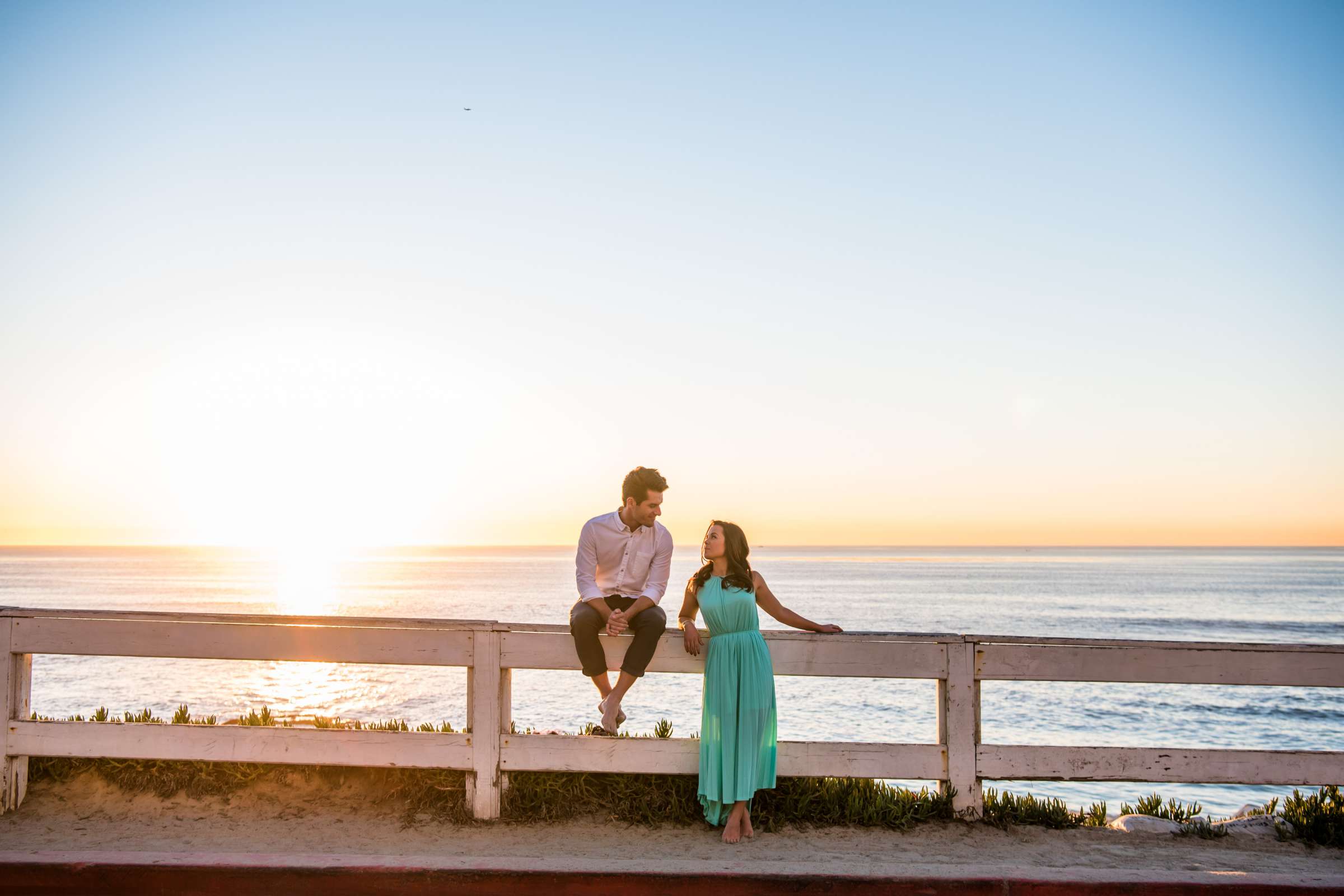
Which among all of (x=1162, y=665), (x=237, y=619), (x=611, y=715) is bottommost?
(x=611, y=715)

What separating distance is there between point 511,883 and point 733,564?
7.08 ft

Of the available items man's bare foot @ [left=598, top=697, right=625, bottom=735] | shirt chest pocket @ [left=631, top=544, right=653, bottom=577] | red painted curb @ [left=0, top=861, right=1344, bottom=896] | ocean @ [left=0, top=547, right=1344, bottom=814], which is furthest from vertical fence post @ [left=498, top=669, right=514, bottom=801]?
ocean @ [left=0, top=547, right=1344, bottom=814]

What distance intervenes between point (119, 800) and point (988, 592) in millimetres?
68502

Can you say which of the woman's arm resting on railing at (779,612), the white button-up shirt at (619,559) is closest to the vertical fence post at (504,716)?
the white button-up shirt at (619,559)

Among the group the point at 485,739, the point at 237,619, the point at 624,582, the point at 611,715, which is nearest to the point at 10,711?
the point at 237,619

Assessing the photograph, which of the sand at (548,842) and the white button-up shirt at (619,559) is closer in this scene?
the sand at (548,842)

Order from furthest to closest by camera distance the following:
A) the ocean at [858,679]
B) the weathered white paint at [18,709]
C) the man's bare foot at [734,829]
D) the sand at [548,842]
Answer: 1. the ocean at [858,679]
2. the weathered white paint at [18,709]
3. the man's bare foot at [734,829]
4. the sand at [548,842]

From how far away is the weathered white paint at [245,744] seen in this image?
5.61 metres

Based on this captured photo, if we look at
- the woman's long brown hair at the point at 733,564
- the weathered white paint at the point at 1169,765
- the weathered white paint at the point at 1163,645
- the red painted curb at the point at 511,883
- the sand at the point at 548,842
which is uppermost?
the woman's long brown hair at the point at 733,564

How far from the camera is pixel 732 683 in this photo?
5547mm

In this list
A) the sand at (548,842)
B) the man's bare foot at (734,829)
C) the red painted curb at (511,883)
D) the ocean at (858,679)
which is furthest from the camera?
the ocean at (858,679)

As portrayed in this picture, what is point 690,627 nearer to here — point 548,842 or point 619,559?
point 619,559

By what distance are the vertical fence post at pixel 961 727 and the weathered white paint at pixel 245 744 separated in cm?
275

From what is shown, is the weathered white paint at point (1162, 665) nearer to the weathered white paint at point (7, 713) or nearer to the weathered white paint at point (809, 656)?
the weathered white paint at point (809, 656)
